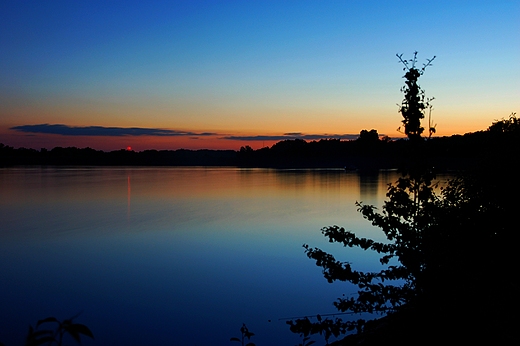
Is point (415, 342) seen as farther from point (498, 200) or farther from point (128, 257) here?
point (128, 257)

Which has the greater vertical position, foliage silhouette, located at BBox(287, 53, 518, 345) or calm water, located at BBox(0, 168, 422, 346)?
foliage silhouette, located at BBox(287, 53, 518, 345)

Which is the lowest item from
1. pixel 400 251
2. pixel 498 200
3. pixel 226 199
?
pixel 226 199

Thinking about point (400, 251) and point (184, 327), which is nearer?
point (400, 251)

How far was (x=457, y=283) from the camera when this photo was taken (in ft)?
19.2

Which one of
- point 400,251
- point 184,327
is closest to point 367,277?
point 400,251

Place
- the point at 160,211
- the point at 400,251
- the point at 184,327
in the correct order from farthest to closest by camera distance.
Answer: the point at 160,211, the point at 184,327, the point at 400,251

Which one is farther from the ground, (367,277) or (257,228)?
(367,277)

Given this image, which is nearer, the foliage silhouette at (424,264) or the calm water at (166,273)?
the foliage silhouette at (424,264)

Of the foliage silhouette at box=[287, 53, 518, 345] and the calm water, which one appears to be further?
the calm water

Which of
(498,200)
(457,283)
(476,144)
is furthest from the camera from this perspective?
(476,144)

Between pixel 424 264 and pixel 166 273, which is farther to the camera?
pixel 166 273

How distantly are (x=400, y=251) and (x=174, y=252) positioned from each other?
11.5m

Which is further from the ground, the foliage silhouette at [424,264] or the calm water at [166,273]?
the foliage silhouette at [424,264]

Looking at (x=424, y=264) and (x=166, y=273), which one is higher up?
(x=424, y=264)
